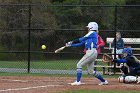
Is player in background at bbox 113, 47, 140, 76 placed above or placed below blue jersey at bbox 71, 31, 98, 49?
below

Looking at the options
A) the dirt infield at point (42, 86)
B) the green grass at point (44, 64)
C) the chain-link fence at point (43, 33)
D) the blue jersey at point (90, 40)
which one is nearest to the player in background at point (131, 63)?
the dirt infield at point (42, 86)

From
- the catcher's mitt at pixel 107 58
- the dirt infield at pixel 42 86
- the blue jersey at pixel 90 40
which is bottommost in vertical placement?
the dirt infield at pixel 42 86

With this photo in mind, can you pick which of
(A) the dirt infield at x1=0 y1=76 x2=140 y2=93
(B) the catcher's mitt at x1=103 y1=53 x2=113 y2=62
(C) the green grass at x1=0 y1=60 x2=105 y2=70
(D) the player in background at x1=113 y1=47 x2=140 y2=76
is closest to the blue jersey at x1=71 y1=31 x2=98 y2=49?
(A) the dirt infield at x1=0 y1=76 x2=140 y2=93

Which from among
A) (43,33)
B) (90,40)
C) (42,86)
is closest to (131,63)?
(90,40)

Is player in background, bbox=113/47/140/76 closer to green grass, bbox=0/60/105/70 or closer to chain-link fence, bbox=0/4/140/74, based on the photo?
chain-link fence, bbox=0/4/140/74

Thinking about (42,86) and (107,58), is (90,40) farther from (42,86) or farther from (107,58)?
(107,58)

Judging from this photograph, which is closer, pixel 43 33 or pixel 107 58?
pixel 107 58

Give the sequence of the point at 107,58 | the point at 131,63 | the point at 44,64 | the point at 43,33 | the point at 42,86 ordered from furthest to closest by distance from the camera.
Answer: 1. the point at 44,64
2. the point at 43,33
3. the point at 107,58
4. the point at 131,63
5. the point at 42,86

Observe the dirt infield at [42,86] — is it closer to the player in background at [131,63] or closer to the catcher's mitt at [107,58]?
the player in background at [131,63]

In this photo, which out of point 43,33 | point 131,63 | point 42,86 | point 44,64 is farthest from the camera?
point 44,64

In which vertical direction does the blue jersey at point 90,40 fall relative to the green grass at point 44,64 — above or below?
above

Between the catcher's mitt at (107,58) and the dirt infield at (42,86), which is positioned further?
the catcher's mitt at (107,58)

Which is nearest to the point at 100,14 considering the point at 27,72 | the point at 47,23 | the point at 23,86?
the point at 47,23

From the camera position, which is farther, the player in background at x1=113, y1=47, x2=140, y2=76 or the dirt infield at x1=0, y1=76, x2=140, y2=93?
the player in background at x1=113, y1=47, x2=140, y2=76
